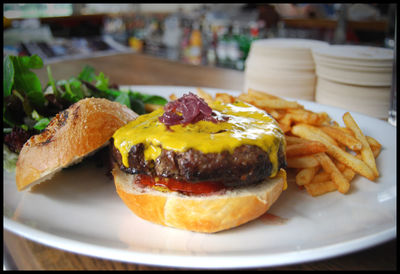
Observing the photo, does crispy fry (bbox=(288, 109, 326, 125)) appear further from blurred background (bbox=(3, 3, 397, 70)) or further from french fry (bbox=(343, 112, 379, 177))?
blurred background (bbox=(3, 3, 397, 70))

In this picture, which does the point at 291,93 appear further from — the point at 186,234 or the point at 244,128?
the point at 186,234

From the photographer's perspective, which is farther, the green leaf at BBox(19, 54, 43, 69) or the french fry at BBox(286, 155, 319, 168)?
the green leaf at BBox(19, 54, 43, 69)

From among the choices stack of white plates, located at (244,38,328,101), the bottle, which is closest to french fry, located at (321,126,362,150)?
stack of white plates, located at (244,38,328,101)

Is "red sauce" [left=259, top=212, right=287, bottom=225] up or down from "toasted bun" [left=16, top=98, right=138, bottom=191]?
down

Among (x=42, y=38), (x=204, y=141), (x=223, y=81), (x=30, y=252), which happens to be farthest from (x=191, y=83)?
(x=42, y=38)

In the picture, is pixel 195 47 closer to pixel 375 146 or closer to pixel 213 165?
pixel 375 146

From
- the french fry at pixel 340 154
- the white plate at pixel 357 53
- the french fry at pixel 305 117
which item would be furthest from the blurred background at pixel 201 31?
the french fry at pixel 340 154

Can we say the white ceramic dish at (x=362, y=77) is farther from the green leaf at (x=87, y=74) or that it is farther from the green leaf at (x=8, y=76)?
the green leaf at (x=8, y=76)

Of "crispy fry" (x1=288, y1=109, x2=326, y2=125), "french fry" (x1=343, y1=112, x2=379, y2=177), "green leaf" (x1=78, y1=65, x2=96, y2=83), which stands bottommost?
"french fry" (x1=343, y1=112, x2=379, y2=177)
